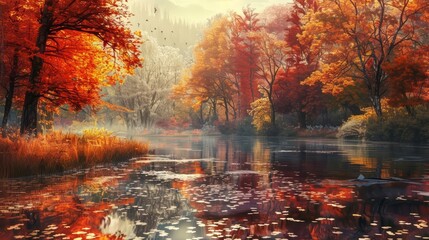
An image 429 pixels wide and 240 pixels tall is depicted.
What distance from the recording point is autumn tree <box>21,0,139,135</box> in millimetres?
20406

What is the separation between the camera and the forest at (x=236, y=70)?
21391 mm

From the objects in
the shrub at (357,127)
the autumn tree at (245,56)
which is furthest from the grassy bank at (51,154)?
the autumn tree at (245,56)

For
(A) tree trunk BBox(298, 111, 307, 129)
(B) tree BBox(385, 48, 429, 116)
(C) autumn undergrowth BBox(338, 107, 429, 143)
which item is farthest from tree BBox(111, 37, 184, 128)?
(B) tree BBox(385, 48, 429, 116)

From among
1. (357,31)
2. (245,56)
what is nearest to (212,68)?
(245,56)

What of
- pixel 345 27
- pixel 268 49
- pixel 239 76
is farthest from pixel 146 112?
pixel 345 27

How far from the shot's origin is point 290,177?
17500 millimetres

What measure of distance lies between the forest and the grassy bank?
1.82 m

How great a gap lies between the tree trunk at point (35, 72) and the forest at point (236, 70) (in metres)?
0.04

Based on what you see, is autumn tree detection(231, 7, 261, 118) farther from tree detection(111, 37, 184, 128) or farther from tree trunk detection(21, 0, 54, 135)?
tree trunk detection(21, 0, 54, 135)

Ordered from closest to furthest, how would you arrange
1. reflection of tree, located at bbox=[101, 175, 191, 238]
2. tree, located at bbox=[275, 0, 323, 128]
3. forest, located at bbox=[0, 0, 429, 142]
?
reflection of tree, located at bbox=[101, 175, 191, 238] → forest, located at bbox=[0, 0, 429, 142] → tree, located at bbox=[275, 0, 323, 128]

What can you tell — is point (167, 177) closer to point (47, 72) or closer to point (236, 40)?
point (47, 72)

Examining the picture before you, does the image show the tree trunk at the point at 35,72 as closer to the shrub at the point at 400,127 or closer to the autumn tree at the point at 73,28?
the autumn tree at the point at 73,28

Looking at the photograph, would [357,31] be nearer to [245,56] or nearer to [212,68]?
[245,56]

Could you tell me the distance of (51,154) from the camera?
60.7 feet
